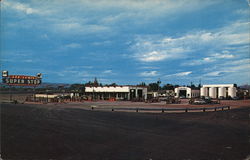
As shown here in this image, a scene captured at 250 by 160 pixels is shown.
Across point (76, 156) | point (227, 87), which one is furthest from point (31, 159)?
point (227, 87)

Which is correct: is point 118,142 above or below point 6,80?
below

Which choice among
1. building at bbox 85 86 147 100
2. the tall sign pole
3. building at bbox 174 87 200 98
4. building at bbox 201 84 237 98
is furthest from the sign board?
building at bbox 201 84 237 98

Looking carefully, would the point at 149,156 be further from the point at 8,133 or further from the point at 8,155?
the point at 8,133

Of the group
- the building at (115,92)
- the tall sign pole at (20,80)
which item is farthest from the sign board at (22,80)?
the building at (115,92)

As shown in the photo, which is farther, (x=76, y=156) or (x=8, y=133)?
(x=8, y=133)

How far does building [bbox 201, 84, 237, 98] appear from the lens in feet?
306

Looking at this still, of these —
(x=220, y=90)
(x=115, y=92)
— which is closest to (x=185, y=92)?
(x=220, y=90)

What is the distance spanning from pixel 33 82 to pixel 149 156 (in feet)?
204

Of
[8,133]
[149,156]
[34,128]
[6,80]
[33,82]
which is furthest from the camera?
[33,82]

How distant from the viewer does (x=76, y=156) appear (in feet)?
29.0

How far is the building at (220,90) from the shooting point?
93375 millimetres

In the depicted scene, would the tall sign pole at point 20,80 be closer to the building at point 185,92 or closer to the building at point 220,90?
the building at point 185,92

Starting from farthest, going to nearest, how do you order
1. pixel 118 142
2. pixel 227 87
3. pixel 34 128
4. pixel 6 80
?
pixel 227 87
pixel 6 80
pixel 34 128
pixel 118 142

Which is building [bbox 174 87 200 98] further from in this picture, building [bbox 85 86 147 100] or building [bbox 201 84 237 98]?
building [bbox 85 86 147 100]
